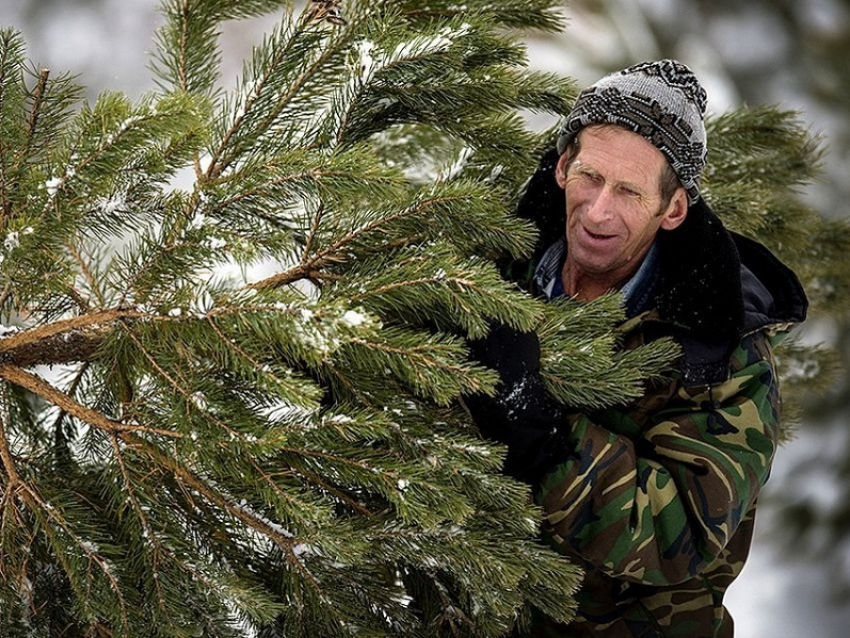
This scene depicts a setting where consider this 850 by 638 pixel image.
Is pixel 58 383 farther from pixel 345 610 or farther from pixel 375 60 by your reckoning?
pixel 375 60

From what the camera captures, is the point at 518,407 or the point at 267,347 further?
the point at 518,407

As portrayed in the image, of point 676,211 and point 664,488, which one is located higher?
point 676,211

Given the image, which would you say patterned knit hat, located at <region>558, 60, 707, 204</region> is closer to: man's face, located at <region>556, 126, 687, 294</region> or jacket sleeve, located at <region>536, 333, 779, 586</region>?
man's face, located at <region>556, 126, 687, 294</region>

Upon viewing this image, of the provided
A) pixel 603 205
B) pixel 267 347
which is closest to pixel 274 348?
pixel 267 347

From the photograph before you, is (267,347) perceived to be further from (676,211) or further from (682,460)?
(676,211)

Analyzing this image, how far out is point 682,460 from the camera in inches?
55.3

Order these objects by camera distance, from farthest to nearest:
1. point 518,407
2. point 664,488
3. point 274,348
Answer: point 664,488 → point 518,407 → point 274,348

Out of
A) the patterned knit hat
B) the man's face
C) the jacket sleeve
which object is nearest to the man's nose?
the man's face

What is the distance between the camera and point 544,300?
1.51 m

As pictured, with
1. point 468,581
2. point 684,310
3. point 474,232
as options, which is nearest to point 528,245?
point 474,232

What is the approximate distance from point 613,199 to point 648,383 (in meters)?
0.30

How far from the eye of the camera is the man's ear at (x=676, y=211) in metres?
1.56

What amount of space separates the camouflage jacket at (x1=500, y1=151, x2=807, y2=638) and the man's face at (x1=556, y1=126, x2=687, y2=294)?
8cm

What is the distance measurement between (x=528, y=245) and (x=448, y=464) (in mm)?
337
